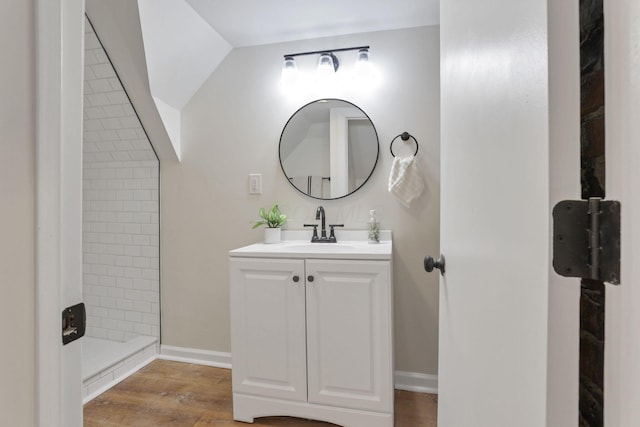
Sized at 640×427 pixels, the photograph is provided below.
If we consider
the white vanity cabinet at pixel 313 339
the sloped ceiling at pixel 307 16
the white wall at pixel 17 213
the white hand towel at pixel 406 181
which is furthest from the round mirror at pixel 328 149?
the white wall at pixel 17 213

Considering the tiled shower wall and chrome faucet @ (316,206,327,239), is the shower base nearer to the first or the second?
the tiled shower wall

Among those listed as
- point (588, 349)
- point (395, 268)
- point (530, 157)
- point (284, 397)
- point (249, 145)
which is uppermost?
point (249, 145)

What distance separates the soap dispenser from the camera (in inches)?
77.7

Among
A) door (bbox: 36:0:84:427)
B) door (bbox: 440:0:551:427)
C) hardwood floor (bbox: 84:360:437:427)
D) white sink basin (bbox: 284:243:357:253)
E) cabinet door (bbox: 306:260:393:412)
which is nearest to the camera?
door (bbox: 440:0:551:427)

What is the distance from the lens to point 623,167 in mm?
321

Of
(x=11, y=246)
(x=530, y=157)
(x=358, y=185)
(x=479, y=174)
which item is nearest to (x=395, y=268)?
(x=358, y=185)

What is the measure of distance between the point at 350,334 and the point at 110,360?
1602mm

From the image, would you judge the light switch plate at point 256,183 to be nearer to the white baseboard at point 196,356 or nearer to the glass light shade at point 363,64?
the glass light shade at point 363,64

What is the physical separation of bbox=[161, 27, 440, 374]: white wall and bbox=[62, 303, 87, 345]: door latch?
1.56 m

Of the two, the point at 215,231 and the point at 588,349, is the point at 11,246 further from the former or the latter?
the point at 215,231

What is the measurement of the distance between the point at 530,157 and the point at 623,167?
0.12 m

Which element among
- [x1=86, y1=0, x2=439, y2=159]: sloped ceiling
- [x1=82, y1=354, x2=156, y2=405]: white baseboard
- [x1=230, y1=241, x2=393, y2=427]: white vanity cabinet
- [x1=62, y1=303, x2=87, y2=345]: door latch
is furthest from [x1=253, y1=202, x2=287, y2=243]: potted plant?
[x1=62, y1=303, x2=87, y2=345]: door latch

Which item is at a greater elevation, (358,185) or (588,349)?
(358,185)

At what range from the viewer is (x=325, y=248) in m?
1.82
